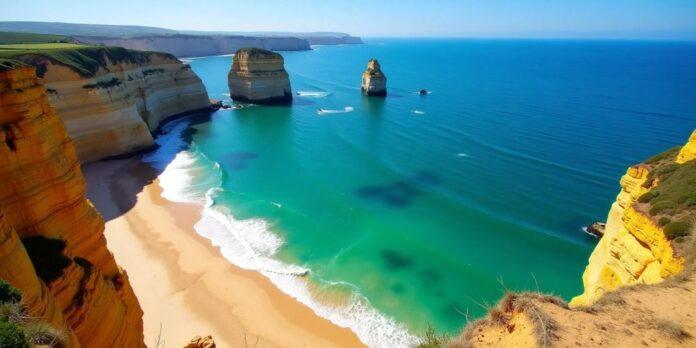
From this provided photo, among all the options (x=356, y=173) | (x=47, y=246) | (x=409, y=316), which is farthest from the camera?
(x=356, y=173)

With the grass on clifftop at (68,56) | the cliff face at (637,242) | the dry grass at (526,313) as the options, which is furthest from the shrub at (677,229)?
the grass on clifftop at (68,56)

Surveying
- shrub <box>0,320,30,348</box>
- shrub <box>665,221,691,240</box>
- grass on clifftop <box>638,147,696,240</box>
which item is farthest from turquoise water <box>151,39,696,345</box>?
shrub <box>0,320,30,348</box>

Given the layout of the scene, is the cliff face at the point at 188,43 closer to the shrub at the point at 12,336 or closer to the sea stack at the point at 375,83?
the sea stack at the point at 375,83

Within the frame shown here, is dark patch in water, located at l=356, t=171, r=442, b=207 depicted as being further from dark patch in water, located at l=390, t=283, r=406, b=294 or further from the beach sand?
the beach sand

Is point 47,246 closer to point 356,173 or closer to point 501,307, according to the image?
point 501,307

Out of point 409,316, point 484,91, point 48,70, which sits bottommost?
point 409,316

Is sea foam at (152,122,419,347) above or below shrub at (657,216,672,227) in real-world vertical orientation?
below

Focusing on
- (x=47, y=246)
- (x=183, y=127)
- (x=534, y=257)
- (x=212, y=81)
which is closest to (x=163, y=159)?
(x=183, y=127)
